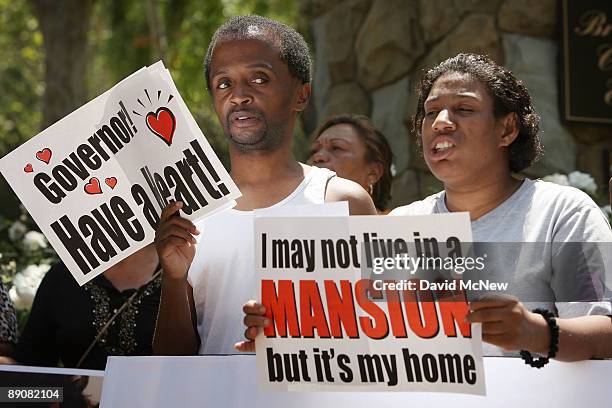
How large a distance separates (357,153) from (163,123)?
1767mm

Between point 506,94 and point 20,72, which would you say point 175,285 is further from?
point 20,72

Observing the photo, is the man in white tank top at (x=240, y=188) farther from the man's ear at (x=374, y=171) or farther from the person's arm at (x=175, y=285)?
the man's ear at (x=374, y=171)

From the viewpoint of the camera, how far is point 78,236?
8.69 feet

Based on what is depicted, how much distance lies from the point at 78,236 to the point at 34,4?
948cm

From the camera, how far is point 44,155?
2645 millimetres

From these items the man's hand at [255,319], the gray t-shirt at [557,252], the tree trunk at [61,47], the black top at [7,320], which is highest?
the tree trunk at [61,47]

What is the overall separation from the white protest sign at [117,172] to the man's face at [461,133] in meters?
0.55

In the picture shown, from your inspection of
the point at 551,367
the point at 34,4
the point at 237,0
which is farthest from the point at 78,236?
the point at 237,0

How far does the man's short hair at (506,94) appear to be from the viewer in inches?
106

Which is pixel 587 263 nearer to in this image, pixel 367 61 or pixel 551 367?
pixel 551 367

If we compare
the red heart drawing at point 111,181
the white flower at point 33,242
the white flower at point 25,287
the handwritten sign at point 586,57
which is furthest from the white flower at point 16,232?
the handwritten sign at point 586,57

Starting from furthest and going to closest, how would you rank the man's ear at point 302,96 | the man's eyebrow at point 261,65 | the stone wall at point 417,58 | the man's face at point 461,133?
1. the stone wall at point 417,58
2. the man's ear at point 302,96
3. the man's eyebrow at point 261,65
4. the man's face at point 461,133

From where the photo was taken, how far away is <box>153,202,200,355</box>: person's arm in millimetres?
2496

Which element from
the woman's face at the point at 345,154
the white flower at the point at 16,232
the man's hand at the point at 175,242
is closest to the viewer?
the man's hand at the point at 175,242
